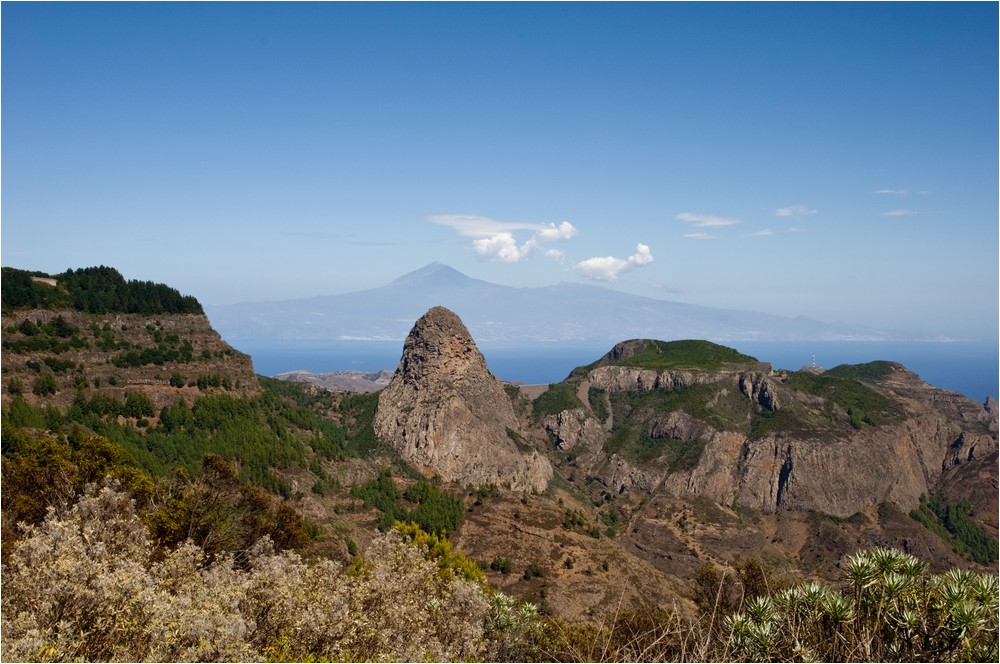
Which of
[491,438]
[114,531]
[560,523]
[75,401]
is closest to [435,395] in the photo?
[491,438]

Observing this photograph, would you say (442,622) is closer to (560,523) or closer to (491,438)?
(560,523)

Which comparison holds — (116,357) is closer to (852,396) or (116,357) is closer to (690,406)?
(690,406)

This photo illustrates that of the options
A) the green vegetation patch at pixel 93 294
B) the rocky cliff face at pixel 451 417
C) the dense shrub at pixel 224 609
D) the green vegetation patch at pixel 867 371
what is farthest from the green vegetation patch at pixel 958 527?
the green vegetation patch at pixel 93 294

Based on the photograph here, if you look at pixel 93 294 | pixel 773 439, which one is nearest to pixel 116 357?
pixel 93 294

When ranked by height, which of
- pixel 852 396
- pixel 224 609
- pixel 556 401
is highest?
pixel 224 609

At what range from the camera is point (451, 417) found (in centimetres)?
9612

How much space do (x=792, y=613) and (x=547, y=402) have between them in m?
116

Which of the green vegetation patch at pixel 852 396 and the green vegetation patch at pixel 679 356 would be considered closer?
the green vegetation patch at pixel 852 396

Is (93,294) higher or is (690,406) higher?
(93,294)

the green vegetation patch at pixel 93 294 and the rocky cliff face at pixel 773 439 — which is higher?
the green vegetation patch at pixel 93 294

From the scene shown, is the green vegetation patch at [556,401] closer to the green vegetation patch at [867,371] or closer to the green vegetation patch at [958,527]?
the green vegetation patch at [958,527]

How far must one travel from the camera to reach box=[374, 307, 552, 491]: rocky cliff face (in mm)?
94125

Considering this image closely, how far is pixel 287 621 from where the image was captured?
15891 mm

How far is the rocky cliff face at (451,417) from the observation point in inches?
3706
